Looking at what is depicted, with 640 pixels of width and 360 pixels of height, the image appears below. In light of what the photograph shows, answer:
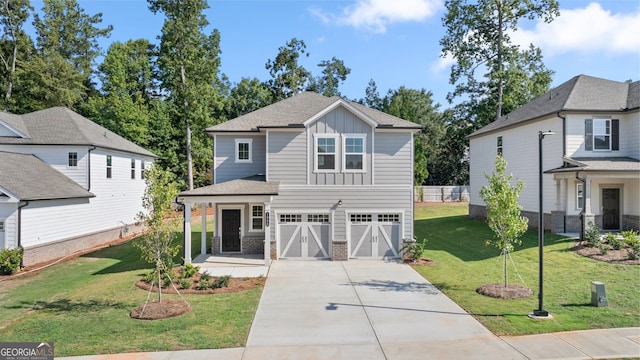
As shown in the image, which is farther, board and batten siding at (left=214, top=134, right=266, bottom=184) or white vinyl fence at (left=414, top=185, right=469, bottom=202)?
white vinyl fence at (left=414, top=185, right=469, bottom=202)

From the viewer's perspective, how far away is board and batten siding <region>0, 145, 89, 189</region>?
20297 mm

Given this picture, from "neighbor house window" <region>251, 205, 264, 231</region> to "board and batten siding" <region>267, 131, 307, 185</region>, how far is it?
177 cm

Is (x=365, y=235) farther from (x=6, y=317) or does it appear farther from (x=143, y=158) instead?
(x=143, y=158)

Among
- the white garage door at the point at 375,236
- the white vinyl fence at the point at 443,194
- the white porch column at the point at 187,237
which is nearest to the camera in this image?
the white porch column at the point at 187,237

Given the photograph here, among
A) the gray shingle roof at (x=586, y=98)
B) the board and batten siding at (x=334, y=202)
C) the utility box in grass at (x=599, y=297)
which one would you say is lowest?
the utility box in grass at (x=599, y=297)

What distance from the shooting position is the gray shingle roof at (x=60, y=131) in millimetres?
20297

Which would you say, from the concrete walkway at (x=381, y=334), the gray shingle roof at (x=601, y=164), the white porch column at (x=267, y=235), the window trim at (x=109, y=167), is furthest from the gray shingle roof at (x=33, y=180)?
the gray shingle roof at (x=601, y=164)

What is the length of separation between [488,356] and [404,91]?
4689cm

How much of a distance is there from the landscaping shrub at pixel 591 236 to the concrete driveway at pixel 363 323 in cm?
798

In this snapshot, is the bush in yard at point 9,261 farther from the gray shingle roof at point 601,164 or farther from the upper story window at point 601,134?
the upper story window at point 601,134

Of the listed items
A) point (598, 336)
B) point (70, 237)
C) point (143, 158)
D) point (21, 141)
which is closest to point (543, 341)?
point (598, 336)

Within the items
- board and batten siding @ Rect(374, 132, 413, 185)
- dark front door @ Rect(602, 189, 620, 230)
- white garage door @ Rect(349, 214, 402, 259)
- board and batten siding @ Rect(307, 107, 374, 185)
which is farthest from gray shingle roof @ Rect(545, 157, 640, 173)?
board and batten siding @ Rect(307, 107, 374, 185)
